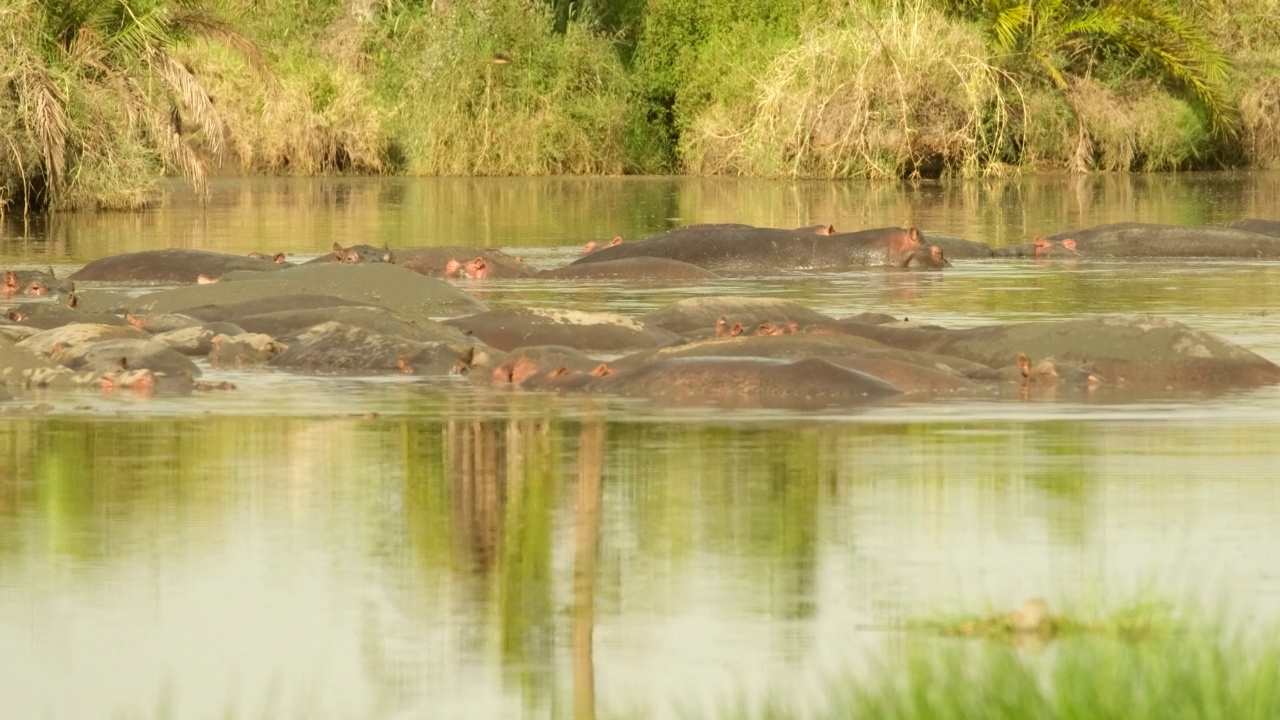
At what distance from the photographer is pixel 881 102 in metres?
38.3

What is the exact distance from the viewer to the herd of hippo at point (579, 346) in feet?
33.1

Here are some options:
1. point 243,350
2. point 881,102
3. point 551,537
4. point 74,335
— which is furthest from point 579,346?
point 881,102

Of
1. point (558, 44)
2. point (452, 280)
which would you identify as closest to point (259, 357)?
point (452, 280)

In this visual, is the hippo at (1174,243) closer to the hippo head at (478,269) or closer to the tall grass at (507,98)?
the hippo head at (478,269)

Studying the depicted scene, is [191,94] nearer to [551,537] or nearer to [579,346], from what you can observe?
[579,346]

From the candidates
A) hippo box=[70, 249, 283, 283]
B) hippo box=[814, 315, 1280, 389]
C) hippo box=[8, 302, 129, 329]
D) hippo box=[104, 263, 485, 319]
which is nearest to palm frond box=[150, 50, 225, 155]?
hippo box=[70, 249, 283, 283]

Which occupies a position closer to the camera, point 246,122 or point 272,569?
point 272,569

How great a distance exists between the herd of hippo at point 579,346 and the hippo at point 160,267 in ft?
4.63

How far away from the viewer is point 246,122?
143ft

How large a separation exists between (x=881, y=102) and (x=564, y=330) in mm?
27046

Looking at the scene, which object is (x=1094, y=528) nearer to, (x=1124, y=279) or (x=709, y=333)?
(x=709, y=333)

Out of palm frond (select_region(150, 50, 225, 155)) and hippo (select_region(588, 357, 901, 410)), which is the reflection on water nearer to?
hippo (select_region(588, 357, 901, 410))

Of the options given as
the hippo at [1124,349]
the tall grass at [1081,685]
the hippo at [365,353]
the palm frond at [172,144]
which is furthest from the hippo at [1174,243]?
the tall grass at [1081,685]

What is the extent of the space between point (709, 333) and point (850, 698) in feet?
24.7
